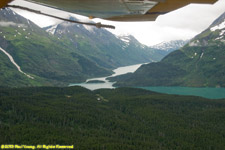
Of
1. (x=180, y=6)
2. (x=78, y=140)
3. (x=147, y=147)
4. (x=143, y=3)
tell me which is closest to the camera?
(x=143, y=3)

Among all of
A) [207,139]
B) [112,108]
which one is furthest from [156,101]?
[207,139]

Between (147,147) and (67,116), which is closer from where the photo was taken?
(147,147)

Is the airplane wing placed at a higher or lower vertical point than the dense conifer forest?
higher

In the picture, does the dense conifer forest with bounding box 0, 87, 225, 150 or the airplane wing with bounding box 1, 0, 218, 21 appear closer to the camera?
the airplane wing with bounding box 1, 0, 218, 21

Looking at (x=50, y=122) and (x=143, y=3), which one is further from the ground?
(x=143, y=3)

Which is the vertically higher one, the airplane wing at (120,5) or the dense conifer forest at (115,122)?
the airplane wing at (120,5)

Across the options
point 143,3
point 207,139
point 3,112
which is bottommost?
point 207,139

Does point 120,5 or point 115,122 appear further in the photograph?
point 115,122

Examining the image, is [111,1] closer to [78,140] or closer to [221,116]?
[78,140]

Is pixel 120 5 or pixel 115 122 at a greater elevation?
pixel 120 5

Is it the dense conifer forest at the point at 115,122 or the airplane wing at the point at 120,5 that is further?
the dense conifer forest at the point at 115,122

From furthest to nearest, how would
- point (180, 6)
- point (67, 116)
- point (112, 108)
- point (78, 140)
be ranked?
1. point (112, 108)
2. point (67, 116)
3. point (78, 140)
4. point (180, 6)
